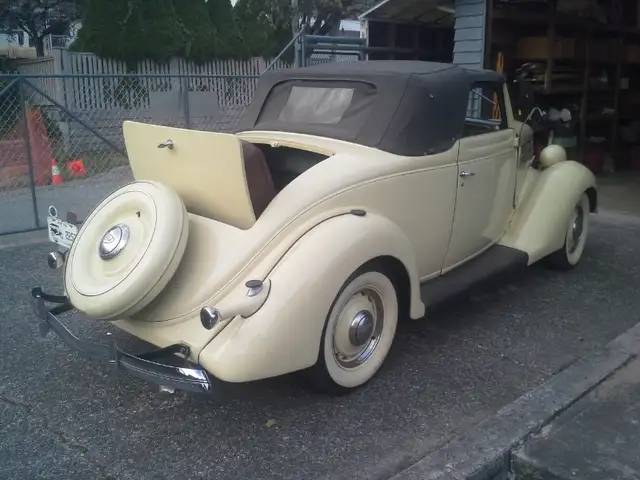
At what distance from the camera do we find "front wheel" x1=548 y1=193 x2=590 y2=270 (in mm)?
5516

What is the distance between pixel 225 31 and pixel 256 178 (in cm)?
1523

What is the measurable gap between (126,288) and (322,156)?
1559mm

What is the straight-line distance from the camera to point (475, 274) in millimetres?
4508

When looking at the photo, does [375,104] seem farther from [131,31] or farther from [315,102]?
[131,31]

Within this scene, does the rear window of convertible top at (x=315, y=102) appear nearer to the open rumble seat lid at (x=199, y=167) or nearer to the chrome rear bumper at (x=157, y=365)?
the open rumble seat lid at (x=199, y=167)

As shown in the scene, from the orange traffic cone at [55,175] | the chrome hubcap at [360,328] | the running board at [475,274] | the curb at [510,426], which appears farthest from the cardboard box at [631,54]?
the chrome hubcap at [360,328]

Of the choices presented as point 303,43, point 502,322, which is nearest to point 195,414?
point 502,322

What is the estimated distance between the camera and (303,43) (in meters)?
9.46

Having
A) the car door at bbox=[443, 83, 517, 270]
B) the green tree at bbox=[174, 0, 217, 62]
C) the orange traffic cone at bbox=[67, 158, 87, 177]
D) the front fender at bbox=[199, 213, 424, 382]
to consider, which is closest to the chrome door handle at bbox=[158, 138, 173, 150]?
the front fender at bbox=[199, 213, 424, 382]

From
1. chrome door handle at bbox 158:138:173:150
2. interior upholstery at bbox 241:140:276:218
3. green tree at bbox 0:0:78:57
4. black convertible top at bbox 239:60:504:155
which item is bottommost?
interior upholstery at bbox 241:140:276:218

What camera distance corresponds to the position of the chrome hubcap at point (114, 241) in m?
3.36

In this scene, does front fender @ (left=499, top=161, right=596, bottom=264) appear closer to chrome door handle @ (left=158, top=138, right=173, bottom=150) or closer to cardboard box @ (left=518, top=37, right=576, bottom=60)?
chrome door handle @ (left=158, top=138, right=173, bottom=150)

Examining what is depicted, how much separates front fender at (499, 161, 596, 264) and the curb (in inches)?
47.8

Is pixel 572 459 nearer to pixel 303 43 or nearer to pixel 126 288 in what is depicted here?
pixel 126 288
